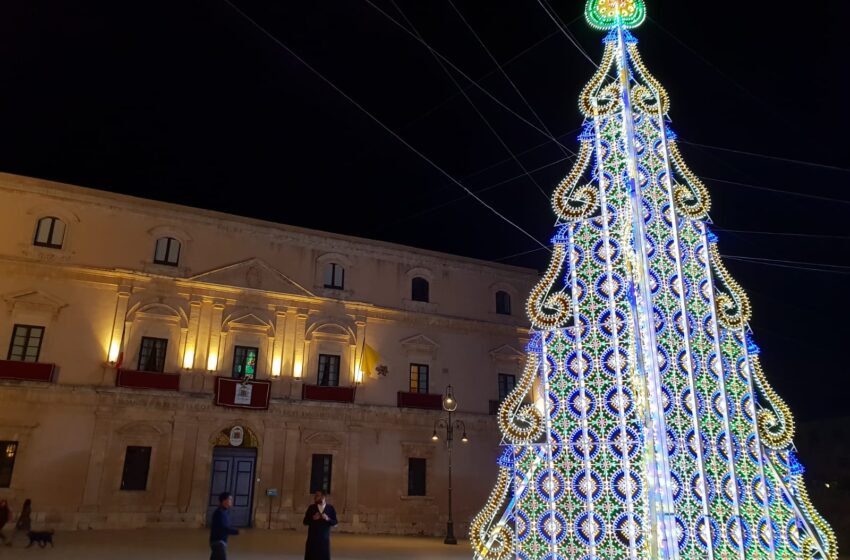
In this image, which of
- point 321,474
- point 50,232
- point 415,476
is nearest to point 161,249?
point 50,232

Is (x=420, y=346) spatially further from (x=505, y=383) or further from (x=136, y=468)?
(x=136, y=468)

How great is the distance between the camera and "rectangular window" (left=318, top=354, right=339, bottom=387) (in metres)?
22.4

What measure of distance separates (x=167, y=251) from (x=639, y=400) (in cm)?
1941

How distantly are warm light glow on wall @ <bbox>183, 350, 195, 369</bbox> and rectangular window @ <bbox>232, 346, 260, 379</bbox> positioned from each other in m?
1.43

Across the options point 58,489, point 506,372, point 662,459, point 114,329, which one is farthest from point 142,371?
point 662,459

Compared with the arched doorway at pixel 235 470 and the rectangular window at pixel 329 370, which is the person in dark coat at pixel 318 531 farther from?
the rectangular window at pixel 329 370

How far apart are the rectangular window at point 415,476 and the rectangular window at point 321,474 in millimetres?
3089

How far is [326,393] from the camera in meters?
21.9

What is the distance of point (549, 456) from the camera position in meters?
5.98

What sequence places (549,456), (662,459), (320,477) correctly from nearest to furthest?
(662,459) → (549,456) → (320,477)

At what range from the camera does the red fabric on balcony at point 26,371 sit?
1825 centimetres

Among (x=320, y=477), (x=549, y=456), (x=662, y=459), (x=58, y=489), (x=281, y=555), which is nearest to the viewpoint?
(x=662, y=459)

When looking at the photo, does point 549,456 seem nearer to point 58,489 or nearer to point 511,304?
point 58,489

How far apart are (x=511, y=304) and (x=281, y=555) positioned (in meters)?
15.8
